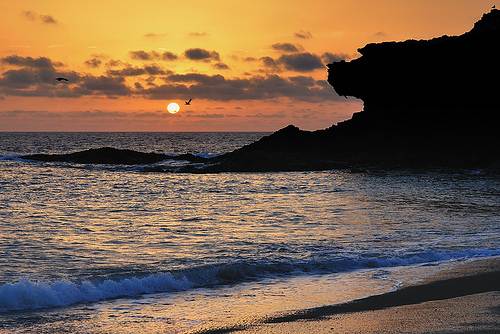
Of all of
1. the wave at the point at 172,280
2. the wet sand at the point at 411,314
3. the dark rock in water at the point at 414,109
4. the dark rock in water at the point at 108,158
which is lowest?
the wave at the point at 172,280

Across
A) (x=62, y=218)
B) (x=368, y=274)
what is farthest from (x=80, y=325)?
(x=62, y=218)

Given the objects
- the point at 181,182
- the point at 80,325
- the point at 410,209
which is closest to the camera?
the point at 80,325

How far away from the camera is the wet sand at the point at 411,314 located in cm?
1055

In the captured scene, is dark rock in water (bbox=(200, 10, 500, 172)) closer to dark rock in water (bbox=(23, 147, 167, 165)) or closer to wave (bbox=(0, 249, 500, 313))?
dark rock in water (bbox=(23, 147, 167, 165))

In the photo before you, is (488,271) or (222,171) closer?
(488,271)

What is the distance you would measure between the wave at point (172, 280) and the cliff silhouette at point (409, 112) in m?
43.6

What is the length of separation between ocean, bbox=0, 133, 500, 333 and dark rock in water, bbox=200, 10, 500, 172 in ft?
88.7

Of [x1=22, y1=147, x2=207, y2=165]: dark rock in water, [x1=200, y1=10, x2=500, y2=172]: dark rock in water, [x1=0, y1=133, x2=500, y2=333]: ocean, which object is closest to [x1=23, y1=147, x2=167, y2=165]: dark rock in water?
[x1=22, y1=147, x2=207, y2=165]: dark rock in water

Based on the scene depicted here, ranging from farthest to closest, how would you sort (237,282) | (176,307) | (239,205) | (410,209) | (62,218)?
(239,205), (410,209), (62,218), (237,282), (176,307)

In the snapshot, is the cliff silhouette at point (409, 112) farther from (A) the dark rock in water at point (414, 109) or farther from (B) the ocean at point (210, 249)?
(B) the ocean at point (210, 249)

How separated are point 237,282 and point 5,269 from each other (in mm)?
4802

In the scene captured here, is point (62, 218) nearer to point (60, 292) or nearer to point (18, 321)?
point (60, 292)

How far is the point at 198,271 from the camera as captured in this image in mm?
15383

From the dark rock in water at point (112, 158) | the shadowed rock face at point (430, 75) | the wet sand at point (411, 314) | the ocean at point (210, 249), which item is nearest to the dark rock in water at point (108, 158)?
the dark rock in water at point (112, 158)
